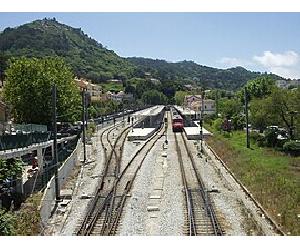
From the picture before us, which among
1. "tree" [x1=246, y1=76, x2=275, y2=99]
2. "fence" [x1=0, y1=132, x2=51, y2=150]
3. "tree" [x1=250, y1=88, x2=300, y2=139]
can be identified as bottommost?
"fence" [x1=0, y1=132, x2=51, y2=150]

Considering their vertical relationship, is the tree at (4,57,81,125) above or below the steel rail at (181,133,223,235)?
above

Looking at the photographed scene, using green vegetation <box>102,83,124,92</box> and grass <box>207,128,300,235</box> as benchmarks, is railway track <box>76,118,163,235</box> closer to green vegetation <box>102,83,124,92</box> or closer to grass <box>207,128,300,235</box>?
grass <box>207,128,300,235</box>

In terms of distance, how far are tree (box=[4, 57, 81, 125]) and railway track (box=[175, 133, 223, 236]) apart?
1597 centimetres

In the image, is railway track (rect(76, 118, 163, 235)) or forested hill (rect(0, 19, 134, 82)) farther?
forested hill (rect(0, 19, 134, 82))

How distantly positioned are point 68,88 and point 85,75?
359 ft

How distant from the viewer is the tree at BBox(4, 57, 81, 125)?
41.3m

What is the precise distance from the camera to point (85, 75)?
6019 inches

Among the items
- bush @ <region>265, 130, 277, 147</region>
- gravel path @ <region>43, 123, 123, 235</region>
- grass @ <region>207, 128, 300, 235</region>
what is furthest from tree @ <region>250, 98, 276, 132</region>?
gravel path @ <region>43, 123, 123, 235</region>

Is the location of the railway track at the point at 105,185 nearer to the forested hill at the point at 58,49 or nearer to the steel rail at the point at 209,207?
the steel rail at the point at 209,207

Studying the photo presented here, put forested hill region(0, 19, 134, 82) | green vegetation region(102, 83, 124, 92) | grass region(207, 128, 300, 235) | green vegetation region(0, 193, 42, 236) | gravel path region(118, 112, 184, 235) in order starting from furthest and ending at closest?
forested hill region(0, 19, 134, 82)
green vegetation region(102, 83, 124, 92)
grass region(207, 128, 300, 235)
gravel path region(118, 112, 184, 235)
green vegetation region(0, 193, 42, 236)

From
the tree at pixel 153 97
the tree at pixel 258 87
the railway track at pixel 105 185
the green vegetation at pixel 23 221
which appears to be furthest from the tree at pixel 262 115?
the tree at pixel 153 97

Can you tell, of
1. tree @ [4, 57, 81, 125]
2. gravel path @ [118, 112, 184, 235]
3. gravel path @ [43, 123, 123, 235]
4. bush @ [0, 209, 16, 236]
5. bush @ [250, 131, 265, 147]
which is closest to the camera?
bush @ [0, 209, 16, 236]
